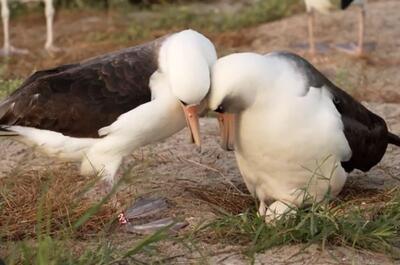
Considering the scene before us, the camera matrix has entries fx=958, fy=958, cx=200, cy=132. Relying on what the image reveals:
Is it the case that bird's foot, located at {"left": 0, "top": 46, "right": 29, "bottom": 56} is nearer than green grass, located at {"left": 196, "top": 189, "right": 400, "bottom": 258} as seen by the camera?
No

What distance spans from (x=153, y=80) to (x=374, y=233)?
4.30ft

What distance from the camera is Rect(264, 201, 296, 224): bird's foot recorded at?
14.1 ft

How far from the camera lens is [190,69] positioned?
4.30 meters

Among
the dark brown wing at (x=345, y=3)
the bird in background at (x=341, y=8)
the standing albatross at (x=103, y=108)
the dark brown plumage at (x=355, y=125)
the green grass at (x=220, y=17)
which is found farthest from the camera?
the green grass at (x=220, y=17)

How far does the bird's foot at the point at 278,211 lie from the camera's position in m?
4.29

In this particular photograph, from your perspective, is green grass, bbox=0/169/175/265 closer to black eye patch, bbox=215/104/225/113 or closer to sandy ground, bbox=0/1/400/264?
sandy ground, bbox=0/1/400/264

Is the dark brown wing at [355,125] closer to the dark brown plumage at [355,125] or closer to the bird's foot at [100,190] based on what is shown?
the dark brown plumage at [355,125]

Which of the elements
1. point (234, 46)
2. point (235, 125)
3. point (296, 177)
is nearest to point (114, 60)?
point (235, 125)

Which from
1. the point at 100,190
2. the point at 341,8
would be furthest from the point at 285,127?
the point at 341,8

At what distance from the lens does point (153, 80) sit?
4.68 m

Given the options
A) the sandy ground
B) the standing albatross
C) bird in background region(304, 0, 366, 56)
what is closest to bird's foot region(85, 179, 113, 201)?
the standing albatross

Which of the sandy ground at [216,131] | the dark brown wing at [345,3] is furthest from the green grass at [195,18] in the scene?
the dark brown wing at [345,3]

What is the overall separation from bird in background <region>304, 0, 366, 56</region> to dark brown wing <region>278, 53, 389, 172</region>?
188 inches

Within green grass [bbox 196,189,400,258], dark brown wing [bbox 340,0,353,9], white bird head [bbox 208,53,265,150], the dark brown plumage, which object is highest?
white bird head [bbox 208,53,265,150]
